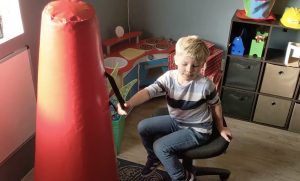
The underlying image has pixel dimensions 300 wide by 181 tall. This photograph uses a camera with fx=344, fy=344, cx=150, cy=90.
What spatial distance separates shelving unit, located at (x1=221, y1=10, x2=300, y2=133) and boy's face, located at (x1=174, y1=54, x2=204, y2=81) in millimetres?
881

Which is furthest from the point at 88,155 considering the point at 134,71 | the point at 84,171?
the point at 134,71

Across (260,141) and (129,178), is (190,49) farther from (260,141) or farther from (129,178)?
(260,141)

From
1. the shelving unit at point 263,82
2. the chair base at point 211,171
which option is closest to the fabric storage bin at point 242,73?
the shelving unit at point 263,82

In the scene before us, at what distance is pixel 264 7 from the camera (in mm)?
2168

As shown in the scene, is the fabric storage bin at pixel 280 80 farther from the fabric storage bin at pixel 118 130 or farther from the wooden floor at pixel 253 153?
the fabric storage bin at pixel 118 130

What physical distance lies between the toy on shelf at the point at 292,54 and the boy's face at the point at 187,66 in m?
0.98

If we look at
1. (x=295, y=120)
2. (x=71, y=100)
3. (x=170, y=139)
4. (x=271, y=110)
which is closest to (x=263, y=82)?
(x=271, y=110)

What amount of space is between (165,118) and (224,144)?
0.33 meters

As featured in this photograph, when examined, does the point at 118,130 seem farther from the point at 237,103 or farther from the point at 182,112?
the point at 237,103

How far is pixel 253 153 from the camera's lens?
87.8 inches

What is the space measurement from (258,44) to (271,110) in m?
0.48

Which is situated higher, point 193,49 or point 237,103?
point 193,49

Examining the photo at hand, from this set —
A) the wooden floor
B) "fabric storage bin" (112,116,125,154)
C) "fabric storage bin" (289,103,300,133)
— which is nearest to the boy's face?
"fabric storage bin" (112,116,125,154)

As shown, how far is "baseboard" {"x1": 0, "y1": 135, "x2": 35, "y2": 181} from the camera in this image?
5.76 ft
